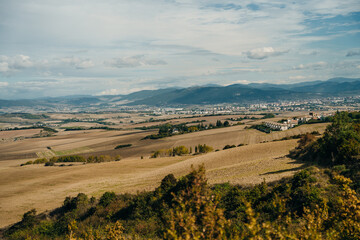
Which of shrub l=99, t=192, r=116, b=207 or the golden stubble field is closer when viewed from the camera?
shrub l=99, t=192, r=116, b=207

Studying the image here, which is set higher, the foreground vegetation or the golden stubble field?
the foreground vegetation

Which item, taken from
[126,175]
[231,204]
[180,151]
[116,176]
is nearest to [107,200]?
[231,204]

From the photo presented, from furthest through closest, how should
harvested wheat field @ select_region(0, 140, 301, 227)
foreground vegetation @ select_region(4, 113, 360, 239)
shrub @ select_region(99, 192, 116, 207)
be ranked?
harvested wheat field @ select_region(0, 140, 301, 227) → shrub @ select_region(99, 192, 116, 207) → foreground vegetation @ select_region(4, 113, 360, 239)

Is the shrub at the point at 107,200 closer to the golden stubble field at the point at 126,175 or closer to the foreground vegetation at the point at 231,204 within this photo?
the foreground vegetation at the point at 231,204

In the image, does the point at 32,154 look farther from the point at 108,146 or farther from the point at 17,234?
the point at 17,234

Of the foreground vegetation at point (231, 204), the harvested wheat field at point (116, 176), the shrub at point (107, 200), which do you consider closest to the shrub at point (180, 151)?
the harvested wheat field at point (116, 176)

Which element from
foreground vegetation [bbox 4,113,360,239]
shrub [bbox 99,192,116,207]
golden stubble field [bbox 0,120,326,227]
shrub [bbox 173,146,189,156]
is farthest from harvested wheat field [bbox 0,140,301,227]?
shrub [bbox 173,146,189,156]

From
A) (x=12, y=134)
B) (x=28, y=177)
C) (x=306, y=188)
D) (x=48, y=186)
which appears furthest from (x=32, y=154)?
(x=306, y=188)

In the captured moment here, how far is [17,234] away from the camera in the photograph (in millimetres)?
28547

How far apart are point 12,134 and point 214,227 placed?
8916 inches

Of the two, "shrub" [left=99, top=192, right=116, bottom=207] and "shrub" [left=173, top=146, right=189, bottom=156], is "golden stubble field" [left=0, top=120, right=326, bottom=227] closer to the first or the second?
"shrub" [left=99, top=192, right=116, bottom=207]

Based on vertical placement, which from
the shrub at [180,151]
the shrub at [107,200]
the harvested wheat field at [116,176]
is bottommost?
the shrub at [180,151]

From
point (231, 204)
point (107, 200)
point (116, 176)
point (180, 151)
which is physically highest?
point (231, 204)

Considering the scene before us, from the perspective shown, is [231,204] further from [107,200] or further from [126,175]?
[126,175]
